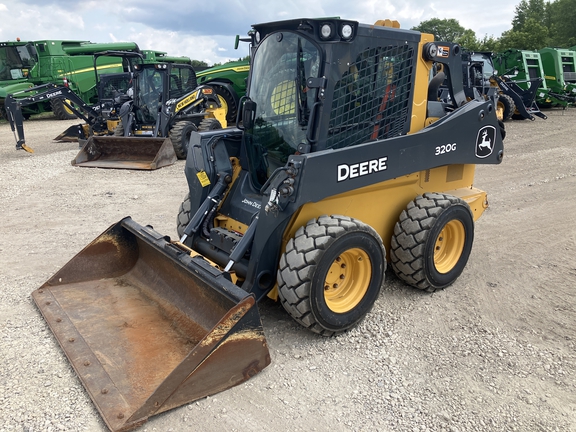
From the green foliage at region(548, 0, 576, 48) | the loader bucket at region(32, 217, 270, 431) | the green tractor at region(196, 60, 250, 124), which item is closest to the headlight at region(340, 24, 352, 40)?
the loader bucket at region(32, 217, 270, 431)

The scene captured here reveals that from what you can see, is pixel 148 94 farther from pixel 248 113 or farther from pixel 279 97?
pixel 279 97

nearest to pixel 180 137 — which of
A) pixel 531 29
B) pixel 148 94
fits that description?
pixel 148 94

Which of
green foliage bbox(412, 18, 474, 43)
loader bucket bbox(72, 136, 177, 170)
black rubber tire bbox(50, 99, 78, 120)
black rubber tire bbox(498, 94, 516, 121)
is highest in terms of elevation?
green foliage bbox(412, 18, 474, 43)

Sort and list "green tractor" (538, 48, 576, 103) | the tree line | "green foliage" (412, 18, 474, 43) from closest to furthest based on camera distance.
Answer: "green tractor" (538, 48, 576, 103), the tree line, "green foliage" (412, 18, 474, 43)

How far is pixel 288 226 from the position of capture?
3203 mm

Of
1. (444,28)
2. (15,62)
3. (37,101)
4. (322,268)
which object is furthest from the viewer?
(444,28)

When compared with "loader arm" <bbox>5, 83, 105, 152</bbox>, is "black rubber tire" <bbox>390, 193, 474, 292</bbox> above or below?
below

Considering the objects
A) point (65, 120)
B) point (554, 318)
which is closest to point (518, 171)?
point (554, 318)

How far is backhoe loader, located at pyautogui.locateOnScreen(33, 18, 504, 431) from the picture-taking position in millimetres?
2791

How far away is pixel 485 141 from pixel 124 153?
7.68 m

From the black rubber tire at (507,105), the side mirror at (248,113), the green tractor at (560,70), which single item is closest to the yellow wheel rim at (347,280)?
the side mirror at (248,113)

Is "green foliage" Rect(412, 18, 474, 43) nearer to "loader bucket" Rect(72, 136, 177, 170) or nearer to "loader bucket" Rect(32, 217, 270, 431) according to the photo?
"loader bucket" Rect(72, 136, 177, 170)

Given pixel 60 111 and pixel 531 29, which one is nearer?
pixel 60 111

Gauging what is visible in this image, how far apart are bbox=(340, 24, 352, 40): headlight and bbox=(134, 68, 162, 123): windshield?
26.9ft
